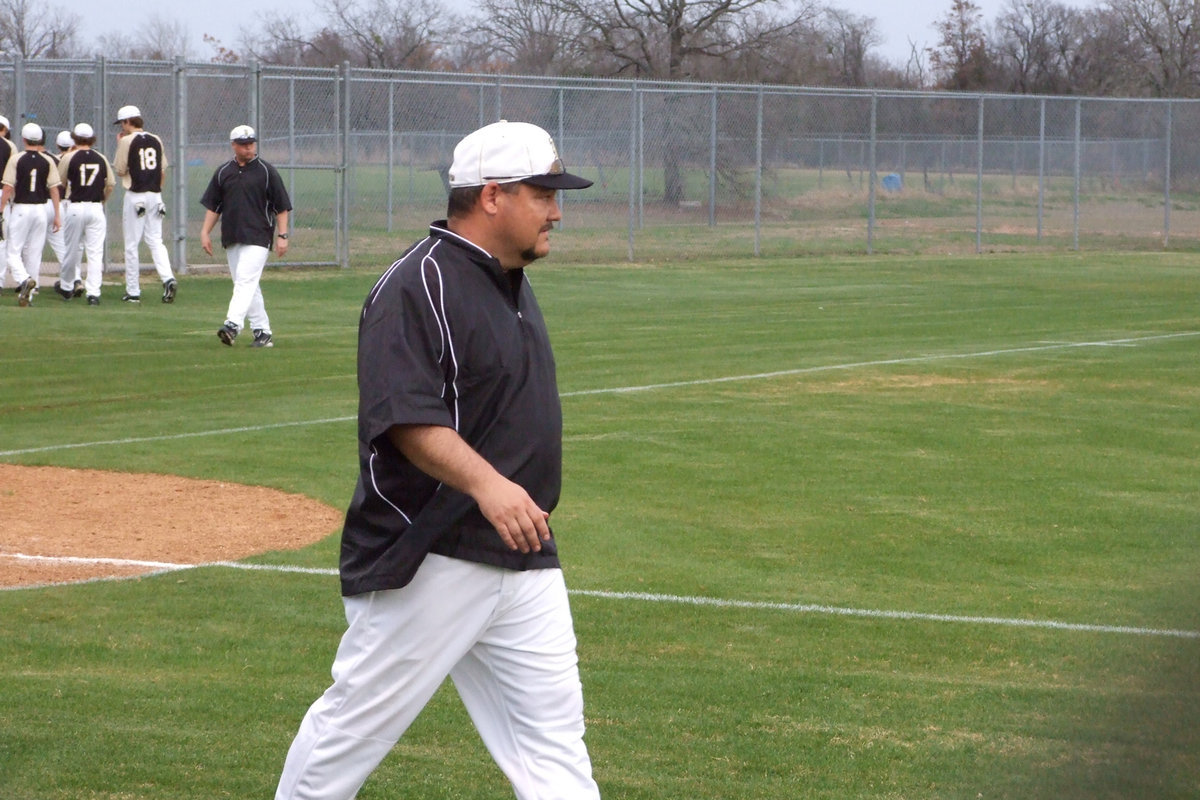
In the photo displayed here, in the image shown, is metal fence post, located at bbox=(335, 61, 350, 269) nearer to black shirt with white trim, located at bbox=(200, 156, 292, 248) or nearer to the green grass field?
the green grass field

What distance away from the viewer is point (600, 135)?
30109 mm

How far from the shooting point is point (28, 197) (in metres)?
20.3

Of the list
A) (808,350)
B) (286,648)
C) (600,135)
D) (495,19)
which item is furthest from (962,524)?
(495,19)

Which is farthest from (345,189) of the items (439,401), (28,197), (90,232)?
(439,401)

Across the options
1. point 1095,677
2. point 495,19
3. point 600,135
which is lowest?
point 1095,677

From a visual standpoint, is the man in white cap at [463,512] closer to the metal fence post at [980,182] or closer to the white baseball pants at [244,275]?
the white baseball pants at [244,275]

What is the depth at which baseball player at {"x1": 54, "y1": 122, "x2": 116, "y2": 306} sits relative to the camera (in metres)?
20.3

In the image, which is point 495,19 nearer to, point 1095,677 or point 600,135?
point 600,135

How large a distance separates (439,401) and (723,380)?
1086cm

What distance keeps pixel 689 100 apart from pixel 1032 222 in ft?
33.1

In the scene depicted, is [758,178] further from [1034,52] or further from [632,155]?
[1034,52]

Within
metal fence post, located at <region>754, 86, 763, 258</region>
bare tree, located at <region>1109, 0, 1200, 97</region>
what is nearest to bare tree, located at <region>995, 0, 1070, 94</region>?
bare tree, located at <region>1109, 0, 1200, 97</region>

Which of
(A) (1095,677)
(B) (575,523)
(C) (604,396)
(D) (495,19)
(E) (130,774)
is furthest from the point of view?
(D) (495,19)

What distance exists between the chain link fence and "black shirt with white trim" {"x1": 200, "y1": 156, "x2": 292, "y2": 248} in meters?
8.39
